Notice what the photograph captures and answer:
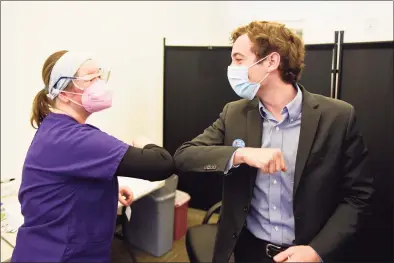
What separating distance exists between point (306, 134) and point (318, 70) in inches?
40.4

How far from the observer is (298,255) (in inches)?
42.9

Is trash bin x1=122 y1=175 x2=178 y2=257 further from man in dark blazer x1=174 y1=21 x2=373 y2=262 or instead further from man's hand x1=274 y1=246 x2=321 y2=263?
man's hand x1=274 y1=246 x2=321 y2=263

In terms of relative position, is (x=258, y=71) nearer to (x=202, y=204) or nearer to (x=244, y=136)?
(x=244, y=136)

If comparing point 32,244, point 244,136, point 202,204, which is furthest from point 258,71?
point 202,204

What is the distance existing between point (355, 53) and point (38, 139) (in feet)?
Result: 5.80

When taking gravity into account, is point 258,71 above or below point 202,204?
above

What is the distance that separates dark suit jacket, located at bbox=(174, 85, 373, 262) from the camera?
116cm

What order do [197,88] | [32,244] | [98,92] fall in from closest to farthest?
[32,244] < [98,92] < [197,88]

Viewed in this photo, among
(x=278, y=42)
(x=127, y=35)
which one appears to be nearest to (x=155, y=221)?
(x=127, y=35)

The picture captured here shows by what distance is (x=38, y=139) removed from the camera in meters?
1.09

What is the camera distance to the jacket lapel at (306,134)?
1.15 m

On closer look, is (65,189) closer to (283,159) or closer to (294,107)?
(283,159)

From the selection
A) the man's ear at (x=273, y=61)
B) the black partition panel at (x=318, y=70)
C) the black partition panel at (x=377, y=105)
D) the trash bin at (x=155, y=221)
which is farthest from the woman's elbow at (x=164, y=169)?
the trash bin at (x=155, y=221)

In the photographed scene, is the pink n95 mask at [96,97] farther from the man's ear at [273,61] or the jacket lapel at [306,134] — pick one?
the jacket lapel at [306,134]
